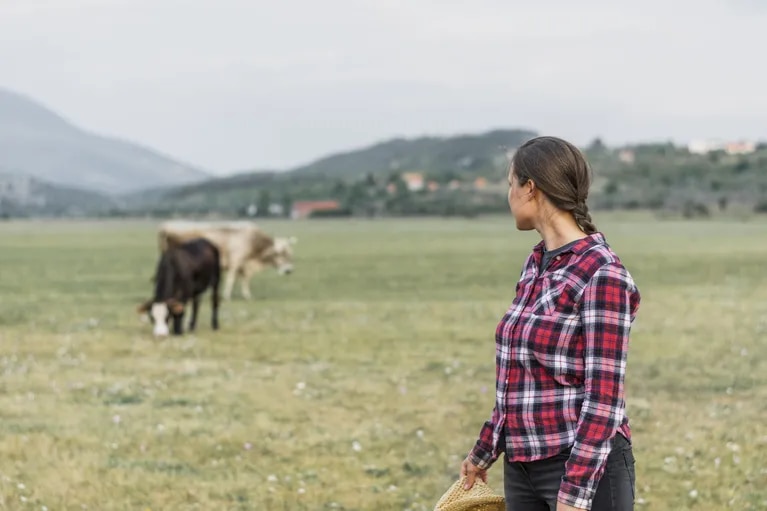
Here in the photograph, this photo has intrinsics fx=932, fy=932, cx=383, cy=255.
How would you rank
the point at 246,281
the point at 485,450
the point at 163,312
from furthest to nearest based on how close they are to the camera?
the point at 246,281, the point at 163,312, the point at 485,450

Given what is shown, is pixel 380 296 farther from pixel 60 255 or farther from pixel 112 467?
pixel 60 255

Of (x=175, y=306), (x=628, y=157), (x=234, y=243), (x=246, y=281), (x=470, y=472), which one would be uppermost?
(x=628, y=157)

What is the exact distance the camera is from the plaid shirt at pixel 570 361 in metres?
3.04

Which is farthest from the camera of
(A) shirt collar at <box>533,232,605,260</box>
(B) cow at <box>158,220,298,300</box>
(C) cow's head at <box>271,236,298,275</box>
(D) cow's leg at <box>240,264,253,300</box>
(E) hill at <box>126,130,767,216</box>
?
(E) hill at <box>126,130,767,216</box>

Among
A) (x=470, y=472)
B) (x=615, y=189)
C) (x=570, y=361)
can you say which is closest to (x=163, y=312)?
(x=470, y=472)

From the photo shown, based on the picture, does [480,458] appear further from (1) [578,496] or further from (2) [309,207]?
(2) [309,207]

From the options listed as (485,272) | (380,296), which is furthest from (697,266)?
(380,296)

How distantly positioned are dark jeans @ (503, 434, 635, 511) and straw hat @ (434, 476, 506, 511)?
279 mm

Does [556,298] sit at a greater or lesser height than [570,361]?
greater

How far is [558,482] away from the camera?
127 inches

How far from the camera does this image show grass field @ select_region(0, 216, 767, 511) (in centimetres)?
734

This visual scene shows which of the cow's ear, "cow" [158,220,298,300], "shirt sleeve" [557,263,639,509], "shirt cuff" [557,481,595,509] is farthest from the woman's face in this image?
"cow" [158,220,298,300]

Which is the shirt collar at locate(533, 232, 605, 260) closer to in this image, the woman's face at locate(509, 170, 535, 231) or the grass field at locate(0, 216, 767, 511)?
the woman's face at locate(509, 170, 535, 231)

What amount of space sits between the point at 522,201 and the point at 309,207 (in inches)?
6374
